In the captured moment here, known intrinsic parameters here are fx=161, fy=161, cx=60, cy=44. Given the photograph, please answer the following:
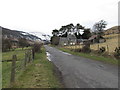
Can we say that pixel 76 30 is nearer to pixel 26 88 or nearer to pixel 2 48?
pixel 2 48

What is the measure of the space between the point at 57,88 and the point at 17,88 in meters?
1.63

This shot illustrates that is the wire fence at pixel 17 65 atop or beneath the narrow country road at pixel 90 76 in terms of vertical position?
atop

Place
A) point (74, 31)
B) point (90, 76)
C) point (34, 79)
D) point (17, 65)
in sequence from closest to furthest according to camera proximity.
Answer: point (34, 79), point (90, 76), point (17, 65), point (74, 31)

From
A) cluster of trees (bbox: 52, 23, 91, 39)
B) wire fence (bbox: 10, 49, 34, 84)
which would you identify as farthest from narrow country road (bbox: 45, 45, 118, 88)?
cluster of trees (bbox: 52, 23, 91, 39)

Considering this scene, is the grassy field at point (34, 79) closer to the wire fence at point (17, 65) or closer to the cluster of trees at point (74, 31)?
the wire fence at point (17, 65)

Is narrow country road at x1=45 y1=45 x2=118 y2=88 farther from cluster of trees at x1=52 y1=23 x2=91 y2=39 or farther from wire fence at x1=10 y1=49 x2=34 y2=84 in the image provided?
cluster of trees at x1=52 y1=23 x2=91 y2=39

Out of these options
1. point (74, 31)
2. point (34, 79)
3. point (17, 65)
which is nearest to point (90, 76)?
point (34, 79)

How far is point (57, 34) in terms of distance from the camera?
120000mm

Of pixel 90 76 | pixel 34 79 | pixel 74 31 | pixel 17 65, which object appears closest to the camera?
pixel 34 79

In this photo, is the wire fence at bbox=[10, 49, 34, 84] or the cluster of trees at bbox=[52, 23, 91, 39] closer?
the wire fence at bbox=[10, 49, 34, 84]

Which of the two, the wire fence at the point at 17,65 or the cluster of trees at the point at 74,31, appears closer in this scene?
the wire fence at the point at 17,65

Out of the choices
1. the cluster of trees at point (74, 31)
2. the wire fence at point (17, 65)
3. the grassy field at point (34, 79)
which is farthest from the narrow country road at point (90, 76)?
the cluster of trees at point (74, 31)

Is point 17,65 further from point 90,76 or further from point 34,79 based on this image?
point 90,76

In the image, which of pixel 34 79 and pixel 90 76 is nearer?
pixel 34 79
